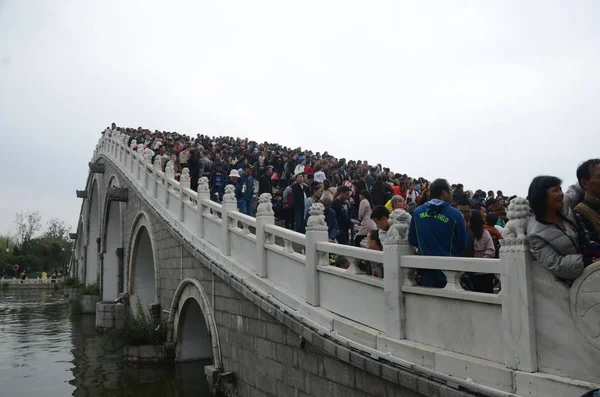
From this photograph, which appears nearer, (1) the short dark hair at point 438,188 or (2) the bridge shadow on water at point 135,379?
(1) the short dark hair at point 438,188

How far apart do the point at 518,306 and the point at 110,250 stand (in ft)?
80.7

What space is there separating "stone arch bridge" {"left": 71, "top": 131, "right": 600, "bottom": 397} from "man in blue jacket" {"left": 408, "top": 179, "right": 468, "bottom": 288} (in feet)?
0.56

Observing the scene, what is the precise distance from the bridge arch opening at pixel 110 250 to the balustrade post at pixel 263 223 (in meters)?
17.9

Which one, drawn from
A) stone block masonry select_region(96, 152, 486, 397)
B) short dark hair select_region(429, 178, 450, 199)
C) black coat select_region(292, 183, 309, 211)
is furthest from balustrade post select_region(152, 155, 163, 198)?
short dark hair select_region(429, 178, 450, 199)

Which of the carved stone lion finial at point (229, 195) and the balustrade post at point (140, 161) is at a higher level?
the balustrade post at point (140, 161)

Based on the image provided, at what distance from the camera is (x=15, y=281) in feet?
195

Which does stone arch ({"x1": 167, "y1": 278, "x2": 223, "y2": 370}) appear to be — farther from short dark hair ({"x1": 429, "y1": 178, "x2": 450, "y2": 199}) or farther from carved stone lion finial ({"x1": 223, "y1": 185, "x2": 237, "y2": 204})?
short dark hair ({"x1": 429, "y1": 178, "x2": 450, "y2": 199})

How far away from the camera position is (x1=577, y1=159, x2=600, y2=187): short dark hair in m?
3.90

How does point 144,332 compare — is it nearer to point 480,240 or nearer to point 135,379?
point 135,379

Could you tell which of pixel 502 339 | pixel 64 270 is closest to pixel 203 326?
pixel 502 339

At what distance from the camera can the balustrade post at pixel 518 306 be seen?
3941 millimetres

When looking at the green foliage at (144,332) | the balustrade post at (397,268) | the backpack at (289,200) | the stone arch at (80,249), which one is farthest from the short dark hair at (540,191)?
the stone arch at (80,249)

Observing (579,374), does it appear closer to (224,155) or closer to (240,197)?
(240,197)

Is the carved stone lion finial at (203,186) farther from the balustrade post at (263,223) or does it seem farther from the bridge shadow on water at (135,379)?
the bridge shadow on water at (135,379)
